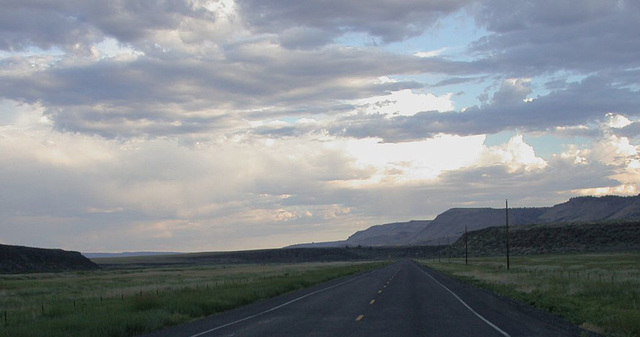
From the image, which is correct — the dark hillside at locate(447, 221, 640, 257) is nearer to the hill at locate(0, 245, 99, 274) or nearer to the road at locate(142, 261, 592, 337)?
the hill at locate(0, 245, 99, 274)

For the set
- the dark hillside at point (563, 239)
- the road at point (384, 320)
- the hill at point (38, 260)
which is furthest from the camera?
the dark hillside at point (563, 239)

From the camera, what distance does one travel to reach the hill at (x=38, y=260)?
11250 cm

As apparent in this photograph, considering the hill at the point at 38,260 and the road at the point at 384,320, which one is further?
the hill at the point at 38,260

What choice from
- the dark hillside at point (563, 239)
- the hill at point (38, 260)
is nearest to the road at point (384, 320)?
the hill at point (38, 260)

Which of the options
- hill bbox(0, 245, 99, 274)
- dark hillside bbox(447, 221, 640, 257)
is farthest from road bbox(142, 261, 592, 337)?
dark hillside bbox(447, 221, 640, 257)

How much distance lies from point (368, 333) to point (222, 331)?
170 inches

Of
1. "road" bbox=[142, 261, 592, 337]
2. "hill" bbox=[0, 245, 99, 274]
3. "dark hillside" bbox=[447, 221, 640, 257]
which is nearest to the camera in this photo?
"road" bbox=[142, 261, 592, 337]

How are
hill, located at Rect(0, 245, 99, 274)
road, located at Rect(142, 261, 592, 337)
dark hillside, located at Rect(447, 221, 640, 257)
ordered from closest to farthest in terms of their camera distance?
road, located at Rect(142, 261, 592, 337)
hill, located at Rect(0, 245, 99, 274)
dark hillside, located at Rect(447, 221, 640, 257)

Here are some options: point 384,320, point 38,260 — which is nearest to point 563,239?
point 38,260

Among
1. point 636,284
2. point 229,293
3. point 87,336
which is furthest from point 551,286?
point 87,336

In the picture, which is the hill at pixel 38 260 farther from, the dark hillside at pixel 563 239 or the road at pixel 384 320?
the road at pixel 384 320

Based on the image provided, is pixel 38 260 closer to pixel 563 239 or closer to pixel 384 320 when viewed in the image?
pixel 563 239

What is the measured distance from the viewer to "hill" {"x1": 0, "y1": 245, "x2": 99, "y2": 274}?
112500mm

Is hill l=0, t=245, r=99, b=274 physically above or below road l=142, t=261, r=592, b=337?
below
